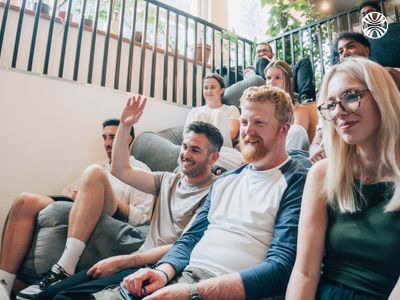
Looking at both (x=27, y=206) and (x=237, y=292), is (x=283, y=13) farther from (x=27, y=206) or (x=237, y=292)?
(x=237, y=292)

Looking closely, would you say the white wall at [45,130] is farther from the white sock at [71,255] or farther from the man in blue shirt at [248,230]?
the man in blue shirt at [248,230]

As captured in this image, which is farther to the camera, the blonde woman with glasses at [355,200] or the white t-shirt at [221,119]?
the white t-shirt at [221,119]

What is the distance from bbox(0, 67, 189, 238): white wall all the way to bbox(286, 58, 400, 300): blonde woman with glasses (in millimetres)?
2304

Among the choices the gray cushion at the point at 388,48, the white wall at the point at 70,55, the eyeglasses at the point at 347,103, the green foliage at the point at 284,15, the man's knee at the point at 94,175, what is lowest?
the man's knee at the point at 94,175

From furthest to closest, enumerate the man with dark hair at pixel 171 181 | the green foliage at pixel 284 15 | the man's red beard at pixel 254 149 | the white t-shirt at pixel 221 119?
1. the green foliage at pixel 284 15
2. the white t-shirt at pixel 221 119
3. the man with dark hair at pixel 171 181
4. the man's red beard at pixel 254 149

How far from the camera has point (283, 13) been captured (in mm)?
4645

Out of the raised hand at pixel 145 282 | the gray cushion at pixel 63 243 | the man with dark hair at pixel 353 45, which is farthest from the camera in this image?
the man with dark hair at pixel 353 45

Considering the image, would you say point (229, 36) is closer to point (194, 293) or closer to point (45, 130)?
point (45, 130)

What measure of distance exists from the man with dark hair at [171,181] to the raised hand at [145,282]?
0.34 metres

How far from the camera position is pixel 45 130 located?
2734mm

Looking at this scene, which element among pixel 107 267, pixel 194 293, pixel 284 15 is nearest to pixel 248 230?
pixel 194 293

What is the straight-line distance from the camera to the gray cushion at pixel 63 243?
1.59 m

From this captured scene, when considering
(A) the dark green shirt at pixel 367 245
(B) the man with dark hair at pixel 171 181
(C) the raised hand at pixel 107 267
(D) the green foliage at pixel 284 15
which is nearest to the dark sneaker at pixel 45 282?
(B) the man with dark hair at pixel 171 181

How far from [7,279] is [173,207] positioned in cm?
91
